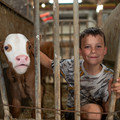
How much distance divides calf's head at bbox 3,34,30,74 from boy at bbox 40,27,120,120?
14 centimetres

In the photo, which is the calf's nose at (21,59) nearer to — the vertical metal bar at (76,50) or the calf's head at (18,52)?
the calf's head at (18,52)

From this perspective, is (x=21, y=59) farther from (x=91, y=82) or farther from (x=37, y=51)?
(x=91, y=82)

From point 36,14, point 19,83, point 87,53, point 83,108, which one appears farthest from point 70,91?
point 36,14

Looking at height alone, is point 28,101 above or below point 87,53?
below

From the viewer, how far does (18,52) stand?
3.86ft

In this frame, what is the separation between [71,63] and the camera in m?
1.23

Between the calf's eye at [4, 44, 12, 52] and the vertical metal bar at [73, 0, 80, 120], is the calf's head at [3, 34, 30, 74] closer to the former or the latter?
the calf's eye at [4, 44, 12, 52]

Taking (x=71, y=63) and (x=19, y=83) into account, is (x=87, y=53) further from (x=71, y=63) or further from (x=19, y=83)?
(x=19, y=83)

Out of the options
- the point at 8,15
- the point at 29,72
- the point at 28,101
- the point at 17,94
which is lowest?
the point at 28,101

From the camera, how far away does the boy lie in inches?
42.4

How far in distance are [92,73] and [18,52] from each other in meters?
0.61

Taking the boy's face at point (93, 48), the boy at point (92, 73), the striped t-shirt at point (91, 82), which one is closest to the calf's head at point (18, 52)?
the boy at point (92, 73)

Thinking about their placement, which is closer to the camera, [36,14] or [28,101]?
[36,14]

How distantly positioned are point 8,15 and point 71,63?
0.84 m
